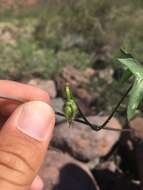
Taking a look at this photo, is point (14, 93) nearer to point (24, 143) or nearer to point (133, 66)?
point (24, 143)

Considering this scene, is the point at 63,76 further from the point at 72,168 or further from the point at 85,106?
the point at 72,168

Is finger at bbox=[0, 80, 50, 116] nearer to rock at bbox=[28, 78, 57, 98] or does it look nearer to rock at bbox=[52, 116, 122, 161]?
rock at bbox=[52, 116, 122, 161]

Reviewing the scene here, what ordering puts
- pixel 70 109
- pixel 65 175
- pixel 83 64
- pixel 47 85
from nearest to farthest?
pixel 70 109 < pixel 65 175 < pixel 47 85 < pixel 83 64

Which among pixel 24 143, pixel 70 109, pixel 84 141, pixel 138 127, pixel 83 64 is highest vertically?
pixel 70 109

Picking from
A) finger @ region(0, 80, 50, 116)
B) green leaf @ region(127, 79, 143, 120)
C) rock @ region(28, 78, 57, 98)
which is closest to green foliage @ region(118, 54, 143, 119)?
green leaf @ region(127, 79, 143, 120)

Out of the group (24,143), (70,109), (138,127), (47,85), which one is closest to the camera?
(70,109)

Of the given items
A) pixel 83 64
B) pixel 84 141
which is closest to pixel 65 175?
pixel 84 141

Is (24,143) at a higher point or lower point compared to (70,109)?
lower

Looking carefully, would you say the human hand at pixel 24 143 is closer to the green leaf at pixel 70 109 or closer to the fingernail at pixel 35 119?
Answer: the fingernail at pixel 35 119

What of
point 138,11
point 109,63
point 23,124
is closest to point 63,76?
point 109,63
